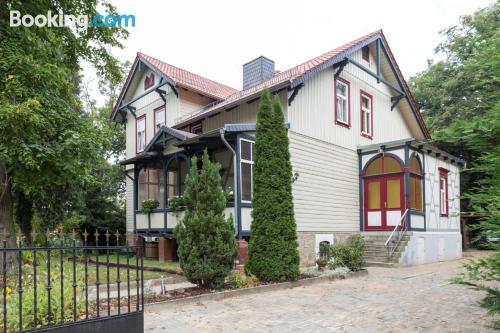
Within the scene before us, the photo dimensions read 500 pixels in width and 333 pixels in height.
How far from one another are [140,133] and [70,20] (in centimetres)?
866

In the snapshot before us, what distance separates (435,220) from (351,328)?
505 inches

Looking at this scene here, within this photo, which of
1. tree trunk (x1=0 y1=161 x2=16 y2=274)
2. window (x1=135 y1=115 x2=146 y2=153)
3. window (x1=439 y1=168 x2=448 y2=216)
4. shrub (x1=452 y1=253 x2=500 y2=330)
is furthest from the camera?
window (x1=135 y1=115 x2=146 y2=153)

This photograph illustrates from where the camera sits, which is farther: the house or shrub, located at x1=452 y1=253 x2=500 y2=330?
the house

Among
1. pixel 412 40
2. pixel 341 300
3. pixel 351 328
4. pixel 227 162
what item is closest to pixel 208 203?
pixel 341 300

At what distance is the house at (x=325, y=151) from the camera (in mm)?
13789

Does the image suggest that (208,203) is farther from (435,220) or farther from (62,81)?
(435,220)

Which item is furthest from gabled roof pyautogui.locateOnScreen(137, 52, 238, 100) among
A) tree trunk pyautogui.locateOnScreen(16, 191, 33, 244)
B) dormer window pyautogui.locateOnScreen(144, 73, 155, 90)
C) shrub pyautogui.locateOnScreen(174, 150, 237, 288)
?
shrub pyautogui.locateOnScreen(174, 150, 237, 288)

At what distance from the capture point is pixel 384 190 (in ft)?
51.7

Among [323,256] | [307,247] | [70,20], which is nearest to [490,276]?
[323,256]

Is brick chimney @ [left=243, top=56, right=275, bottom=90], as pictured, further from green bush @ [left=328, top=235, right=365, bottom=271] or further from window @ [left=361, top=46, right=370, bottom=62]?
green bush @ [left=328, top=235, right=365, bottom=271]

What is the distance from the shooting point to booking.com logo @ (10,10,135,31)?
32.4 feet

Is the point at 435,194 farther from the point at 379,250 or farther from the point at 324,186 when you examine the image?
the point at 324,186

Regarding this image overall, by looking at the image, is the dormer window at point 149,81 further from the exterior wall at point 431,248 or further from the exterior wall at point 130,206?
the exterior wall at point 431,248

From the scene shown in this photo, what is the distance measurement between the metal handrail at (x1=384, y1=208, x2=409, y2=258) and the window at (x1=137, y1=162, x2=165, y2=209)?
905cm
